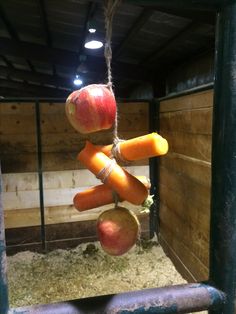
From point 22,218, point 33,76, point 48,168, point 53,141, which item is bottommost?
point 22,218

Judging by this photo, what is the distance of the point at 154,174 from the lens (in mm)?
2654

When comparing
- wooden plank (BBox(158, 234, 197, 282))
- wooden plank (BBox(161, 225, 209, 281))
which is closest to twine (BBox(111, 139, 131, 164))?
wooden plank (BBox(161, 225, 209, 281))

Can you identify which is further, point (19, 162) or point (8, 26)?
point (8, 26)

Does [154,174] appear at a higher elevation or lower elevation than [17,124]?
lower

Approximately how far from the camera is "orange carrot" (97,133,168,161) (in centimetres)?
58

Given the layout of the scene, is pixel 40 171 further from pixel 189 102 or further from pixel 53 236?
pixel 189 102

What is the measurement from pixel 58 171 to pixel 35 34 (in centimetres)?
198

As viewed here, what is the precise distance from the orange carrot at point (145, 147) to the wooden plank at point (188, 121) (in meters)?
1.15

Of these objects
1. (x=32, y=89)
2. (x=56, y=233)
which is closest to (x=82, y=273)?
(x=56, y=233)

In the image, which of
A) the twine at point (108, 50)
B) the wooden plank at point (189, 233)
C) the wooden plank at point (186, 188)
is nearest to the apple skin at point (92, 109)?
the twine at point (108, 50)

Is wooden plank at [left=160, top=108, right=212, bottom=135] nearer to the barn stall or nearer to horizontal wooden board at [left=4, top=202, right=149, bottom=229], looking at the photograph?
the barn stall

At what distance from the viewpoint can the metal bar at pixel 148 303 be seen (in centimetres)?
51

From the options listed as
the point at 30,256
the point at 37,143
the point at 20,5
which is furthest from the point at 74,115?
the point at 20,5

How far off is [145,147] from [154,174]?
6.90 feet
